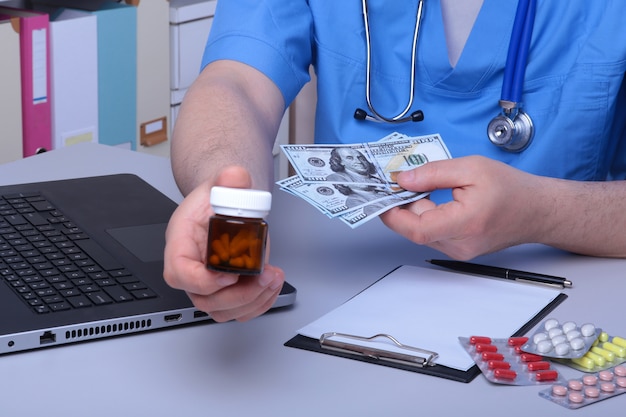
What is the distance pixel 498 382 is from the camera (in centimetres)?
79

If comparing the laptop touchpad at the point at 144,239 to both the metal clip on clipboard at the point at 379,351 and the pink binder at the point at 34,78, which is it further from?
the pink binder at the point at 34,78

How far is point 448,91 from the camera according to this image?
A: 1291mm

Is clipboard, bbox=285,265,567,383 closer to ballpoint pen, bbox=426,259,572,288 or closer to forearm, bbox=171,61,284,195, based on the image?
ballpoint pen, bbox=426,259,572,288

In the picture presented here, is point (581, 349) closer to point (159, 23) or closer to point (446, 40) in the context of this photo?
point (446, 40)

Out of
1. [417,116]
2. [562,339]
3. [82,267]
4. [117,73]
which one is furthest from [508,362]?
[117,73]

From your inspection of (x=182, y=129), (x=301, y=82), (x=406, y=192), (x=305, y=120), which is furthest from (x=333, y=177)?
(x=305, y=120)

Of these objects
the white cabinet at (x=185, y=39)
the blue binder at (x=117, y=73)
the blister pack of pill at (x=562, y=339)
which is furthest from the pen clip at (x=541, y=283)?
the white cabinet at (x=185, y=39)

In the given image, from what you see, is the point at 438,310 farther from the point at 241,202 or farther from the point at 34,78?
the point at 34,78

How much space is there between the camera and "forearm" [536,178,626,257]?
3.43 ft

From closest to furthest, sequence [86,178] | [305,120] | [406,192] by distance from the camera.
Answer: [406,192]
[86,178]
[305,120]

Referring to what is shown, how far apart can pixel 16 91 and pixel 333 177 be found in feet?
4.25

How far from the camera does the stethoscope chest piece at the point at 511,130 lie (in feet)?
4.06

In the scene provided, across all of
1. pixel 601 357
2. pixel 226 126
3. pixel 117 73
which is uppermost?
pixel 226 126

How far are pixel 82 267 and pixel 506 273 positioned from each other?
1.48 ft
